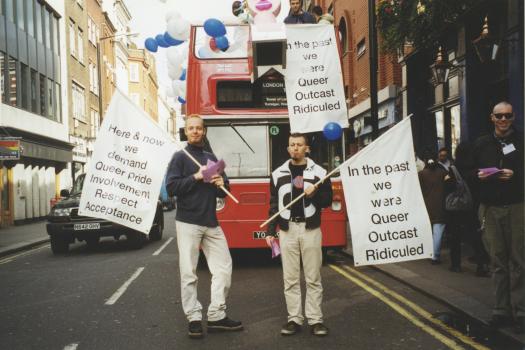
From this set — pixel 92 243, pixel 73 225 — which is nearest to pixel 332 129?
pixel 73 225

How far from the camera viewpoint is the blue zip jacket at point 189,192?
549 centimetres

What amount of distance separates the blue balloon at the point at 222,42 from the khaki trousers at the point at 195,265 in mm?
4627

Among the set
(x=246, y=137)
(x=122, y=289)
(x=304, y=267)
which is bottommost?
(x=122, y=289)

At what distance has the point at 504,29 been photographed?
Result: 35.3 ft

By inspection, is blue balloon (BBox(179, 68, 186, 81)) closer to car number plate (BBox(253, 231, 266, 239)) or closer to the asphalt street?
the asphalt street

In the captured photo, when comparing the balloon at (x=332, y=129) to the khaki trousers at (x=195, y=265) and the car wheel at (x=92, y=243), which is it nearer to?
the khaki trousers at (x=195, y=265)

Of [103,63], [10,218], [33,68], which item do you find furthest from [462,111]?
[103,63]

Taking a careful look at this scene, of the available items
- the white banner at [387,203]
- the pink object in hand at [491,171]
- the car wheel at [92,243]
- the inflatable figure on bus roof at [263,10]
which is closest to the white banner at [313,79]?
the inflatable figure on bus roof at [263,10]

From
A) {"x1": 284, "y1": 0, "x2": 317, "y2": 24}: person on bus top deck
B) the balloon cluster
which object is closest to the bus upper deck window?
the balloon cluster

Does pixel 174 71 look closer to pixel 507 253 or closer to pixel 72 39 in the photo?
pixel 507 253

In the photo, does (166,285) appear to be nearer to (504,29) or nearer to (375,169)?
(375,169)

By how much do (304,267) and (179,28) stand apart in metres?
6.49

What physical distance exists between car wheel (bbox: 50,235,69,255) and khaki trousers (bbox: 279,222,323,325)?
9.13 metres

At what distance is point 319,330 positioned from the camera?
17.6ft
